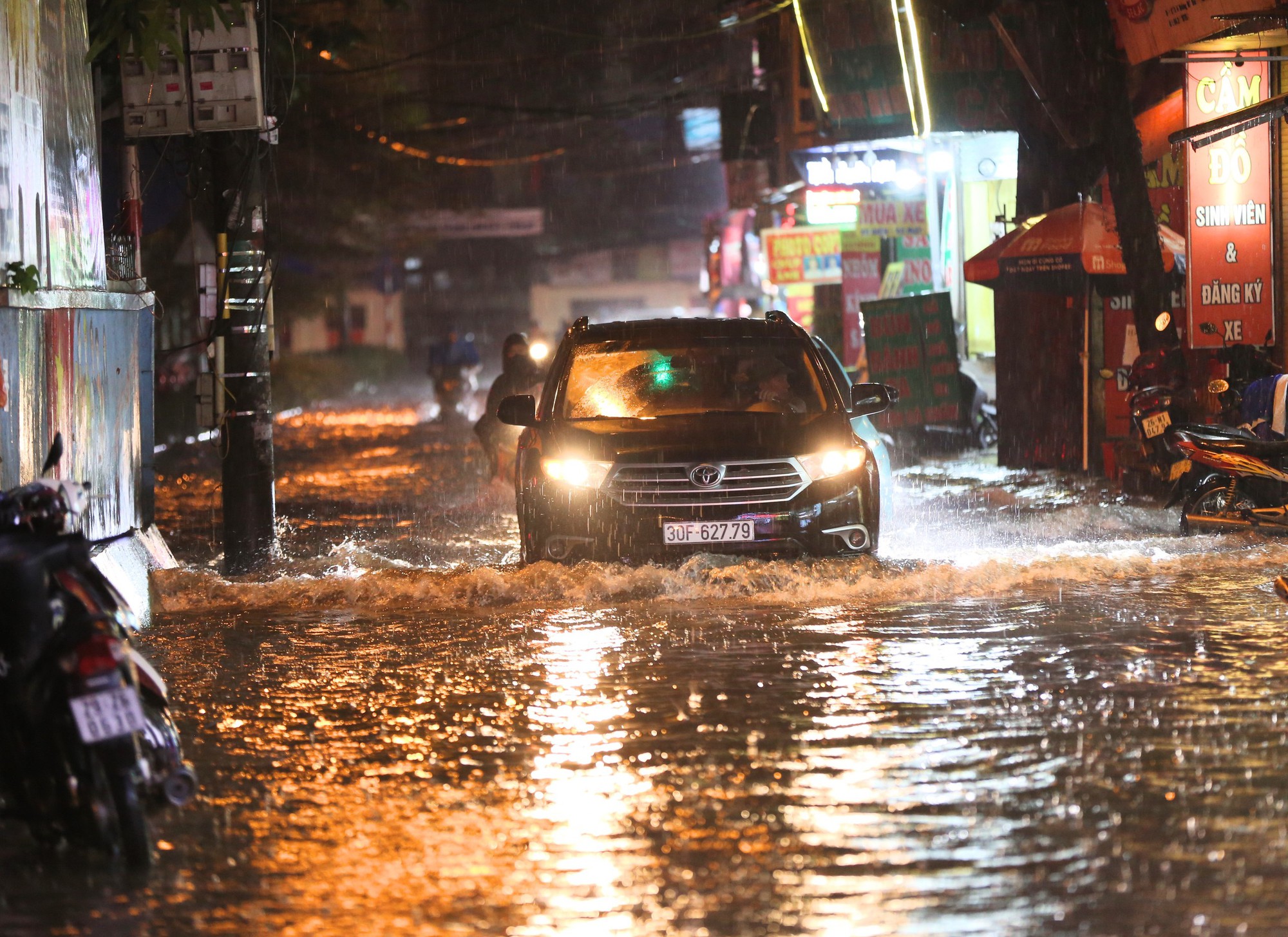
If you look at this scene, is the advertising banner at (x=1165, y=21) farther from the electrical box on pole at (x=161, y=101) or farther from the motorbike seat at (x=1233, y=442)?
the electrical box on pole at (x=161, y=101)

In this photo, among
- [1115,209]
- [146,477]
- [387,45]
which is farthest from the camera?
[387,45]

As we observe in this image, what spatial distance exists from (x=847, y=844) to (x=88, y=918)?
2134 mm

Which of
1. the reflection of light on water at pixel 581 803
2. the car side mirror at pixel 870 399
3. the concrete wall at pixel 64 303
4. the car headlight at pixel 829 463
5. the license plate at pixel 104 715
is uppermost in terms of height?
the concrete wall at pixel 64 303

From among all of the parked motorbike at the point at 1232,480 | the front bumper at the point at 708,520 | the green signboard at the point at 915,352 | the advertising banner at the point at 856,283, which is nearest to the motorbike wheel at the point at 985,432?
the green signboard at the point at 915,352

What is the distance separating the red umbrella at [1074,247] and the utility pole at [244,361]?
792 cm

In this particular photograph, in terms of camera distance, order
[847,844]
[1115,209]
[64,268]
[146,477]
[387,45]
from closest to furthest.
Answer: [847,844], [64,268], [146,477], [1115,209], [387,45]

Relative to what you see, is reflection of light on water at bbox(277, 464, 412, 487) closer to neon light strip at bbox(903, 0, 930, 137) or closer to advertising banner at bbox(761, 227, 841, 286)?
neon light strip at bbox(903, 0, 930, 137)

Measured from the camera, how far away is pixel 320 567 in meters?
11.6

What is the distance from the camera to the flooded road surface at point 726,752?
4.39 meters

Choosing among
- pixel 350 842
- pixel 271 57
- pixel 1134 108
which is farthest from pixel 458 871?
pixel 1134 108

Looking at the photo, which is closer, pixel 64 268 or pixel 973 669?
pixel 973 669

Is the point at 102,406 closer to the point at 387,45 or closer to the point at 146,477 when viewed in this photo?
the point at 146,477

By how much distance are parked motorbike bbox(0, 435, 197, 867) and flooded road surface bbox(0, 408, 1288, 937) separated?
160mm

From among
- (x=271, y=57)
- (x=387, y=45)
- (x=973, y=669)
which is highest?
(x=387, y=45)
